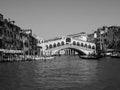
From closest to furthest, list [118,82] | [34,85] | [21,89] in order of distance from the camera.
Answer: [21,89] < [34,85] < [118,82]

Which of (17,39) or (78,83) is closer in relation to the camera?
(78,83)

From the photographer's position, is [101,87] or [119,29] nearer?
[101,87]

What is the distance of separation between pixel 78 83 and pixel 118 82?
195 cm

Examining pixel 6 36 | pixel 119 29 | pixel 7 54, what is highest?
pixel 119 29

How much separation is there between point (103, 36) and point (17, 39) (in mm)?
26278

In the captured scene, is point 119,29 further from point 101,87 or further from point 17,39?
point 101,87

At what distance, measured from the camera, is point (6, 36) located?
25297 mm

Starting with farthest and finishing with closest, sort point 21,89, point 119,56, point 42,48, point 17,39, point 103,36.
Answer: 1. point 103,36
2. point 42,48
3. point 119,56
4. point 17,39
5. point 21,89

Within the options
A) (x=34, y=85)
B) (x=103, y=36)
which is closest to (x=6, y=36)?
(x=34, y=85)

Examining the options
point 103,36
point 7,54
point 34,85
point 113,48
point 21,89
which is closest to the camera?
point 21,89

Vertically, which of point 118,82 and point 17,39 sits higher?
point 17,39

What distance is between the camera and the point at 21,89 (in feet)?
26.8

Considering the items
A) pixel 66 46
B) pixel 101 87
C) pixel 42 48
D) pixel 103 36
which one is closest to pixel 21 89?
pixel 101 87

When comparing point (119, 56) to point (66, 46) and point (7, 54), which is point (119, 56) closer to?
point (66, 46)
